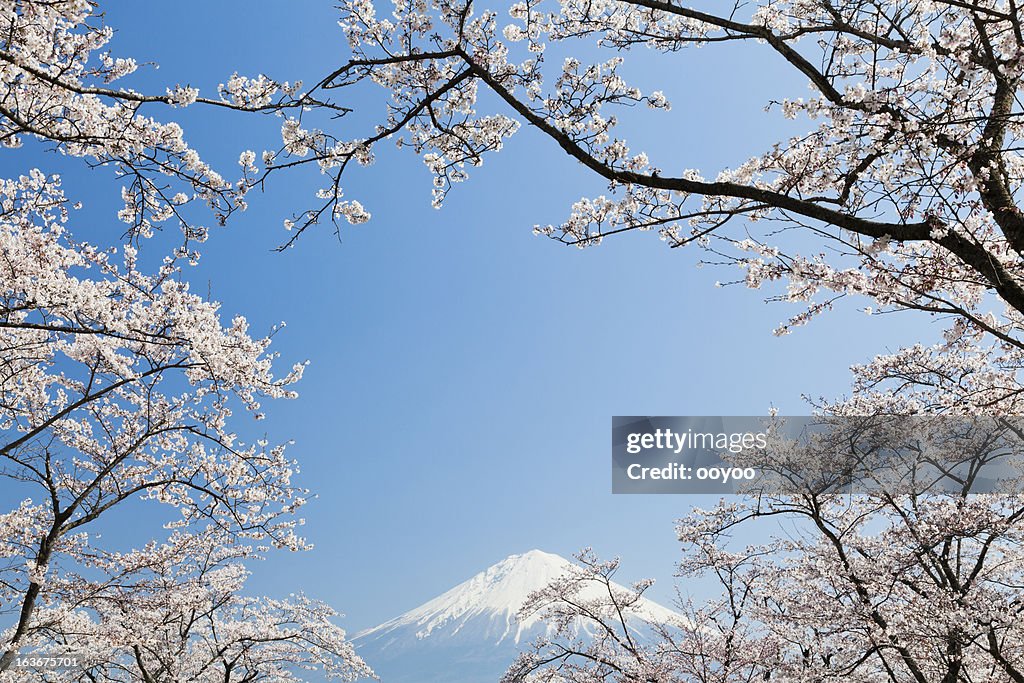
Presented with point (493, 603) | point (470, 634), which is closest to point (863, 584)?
point (493, 603)

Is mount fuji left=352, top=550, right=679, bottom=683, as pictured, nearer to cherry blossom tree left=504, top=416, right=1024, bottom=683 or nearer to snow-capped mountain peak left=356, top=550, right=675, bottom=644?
snow-capped mountain peak left=356, top=550, right=675, bottom=644

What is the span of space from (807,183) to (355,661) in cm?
1220

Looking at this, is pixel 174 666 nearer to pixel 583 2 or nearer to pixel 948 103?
pixel 583 2

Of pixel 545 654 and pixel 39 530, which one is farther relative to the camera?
pixel 545 654

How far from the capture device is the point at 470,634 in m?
196

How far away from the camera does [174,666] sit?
10977 mm

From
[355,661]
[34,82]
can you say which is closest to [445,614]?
[355,661]

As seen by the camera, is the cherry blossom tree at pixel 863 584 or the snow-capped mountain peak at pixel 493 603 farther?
A: the snow-capped mountain peak at pixel 493 603

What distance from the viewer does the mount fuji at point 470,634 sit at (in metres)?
144

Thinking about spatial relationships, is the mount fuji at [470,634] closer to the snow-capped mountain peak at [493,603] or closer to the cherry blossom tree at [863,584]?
the snow-capped mountain peak at [493,603]

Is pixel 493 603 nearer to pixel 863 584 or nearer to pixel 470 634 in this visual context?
pixel 470 634

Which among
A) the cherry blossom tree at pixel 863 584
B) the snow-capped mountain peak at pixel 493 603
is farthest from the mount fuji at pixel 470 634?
the cherry blossom tree at pixel 863 584

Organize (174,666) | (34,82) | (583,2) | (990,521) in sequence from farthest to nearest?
(174,666)
(990,521)
(583,2)
(34,82)

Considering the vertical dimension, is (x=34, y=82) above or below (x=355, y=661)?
above
